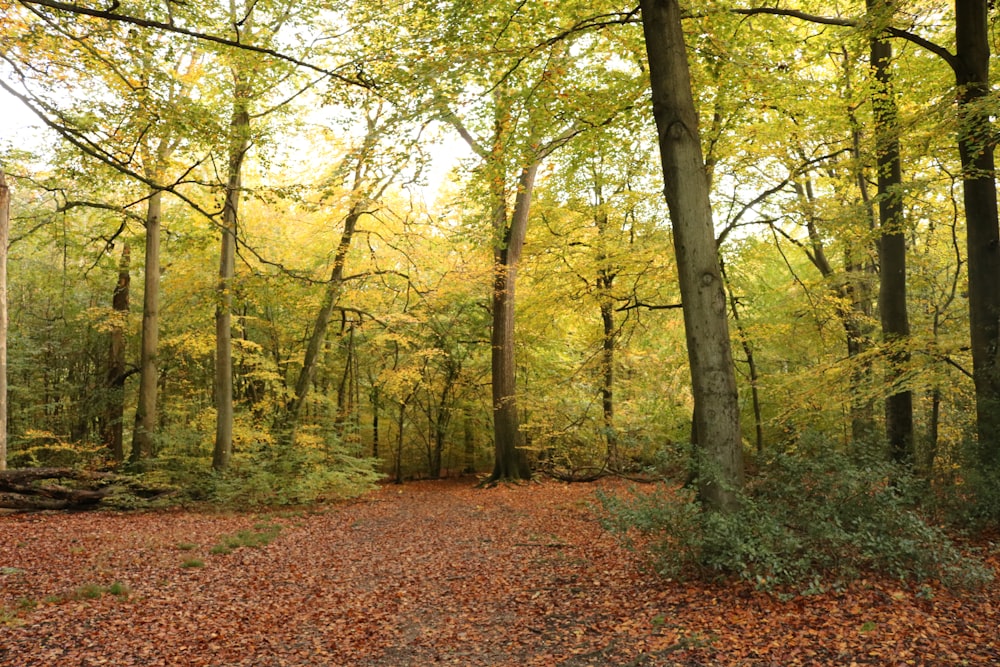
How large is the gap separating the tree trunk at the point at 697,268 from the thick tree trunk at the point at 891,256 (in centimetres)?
350

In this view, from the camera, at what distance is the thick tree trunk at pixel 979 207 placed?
6.39 metres

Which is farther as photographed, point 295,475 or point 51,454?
point 51,454

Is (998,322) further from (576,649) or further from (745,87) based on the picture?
(576,649)

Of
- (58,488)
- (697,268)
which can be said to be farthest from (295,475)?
(697,268)

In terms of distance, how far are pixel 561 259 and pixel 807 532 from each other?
9.92 m

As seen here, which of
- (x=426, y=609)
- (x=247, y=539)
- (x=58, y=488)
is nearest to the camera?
(x=426, y=609)

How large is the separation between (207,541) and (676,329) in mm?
12769

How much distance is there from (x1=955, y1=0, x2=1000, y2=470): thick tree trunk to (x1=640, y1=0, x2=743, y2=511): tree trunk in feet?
10.1

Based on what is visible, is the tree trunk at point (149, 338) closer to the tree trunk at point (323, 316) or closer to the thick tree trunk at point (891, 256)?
the tree trunk at point (323, 316)

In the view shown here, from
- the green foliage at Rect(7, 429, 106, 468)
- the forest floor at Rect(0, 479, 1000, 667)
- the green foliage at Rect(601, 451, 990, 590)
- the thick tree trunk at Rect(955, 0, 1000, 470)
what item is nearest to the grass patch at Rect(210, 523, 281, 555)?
the forest floor at Rect(0, 479, 1000, 667)

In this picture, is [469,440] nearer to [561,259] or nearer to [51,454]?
[561,259]

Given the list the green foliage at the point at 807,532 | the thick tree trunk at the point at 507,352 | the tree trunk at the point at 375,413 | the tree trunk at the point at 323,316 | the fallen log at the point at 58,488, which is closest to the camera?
the green foliage at the point at 807,532

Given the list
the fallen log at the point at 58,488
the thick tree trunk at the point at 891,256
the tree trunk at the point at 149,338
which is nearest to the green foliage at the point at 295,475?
the fallen log at the point at 58,488

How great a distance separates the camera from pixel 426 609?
551 centimetres
